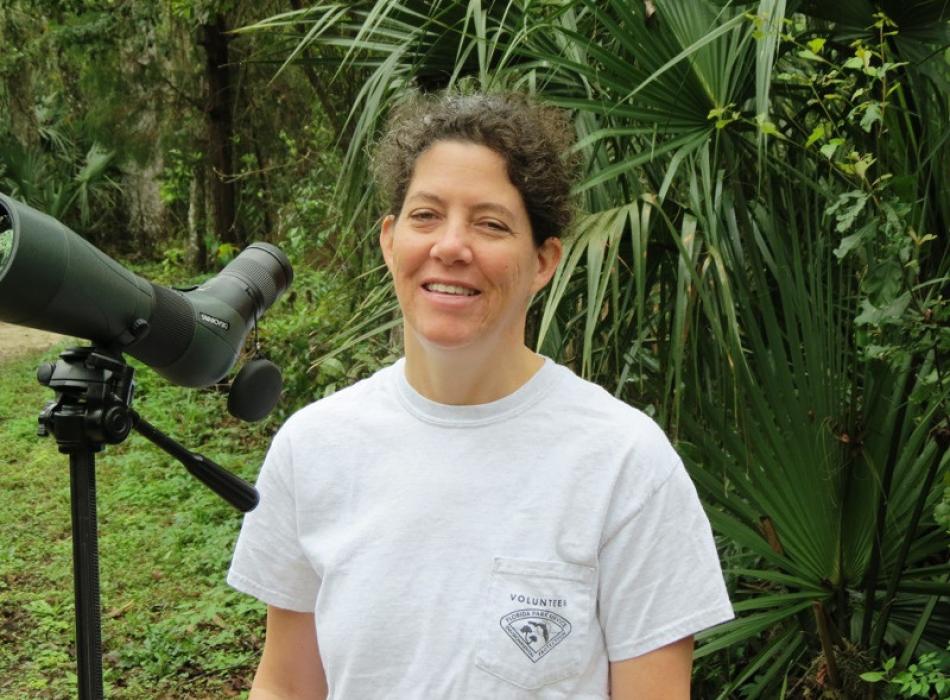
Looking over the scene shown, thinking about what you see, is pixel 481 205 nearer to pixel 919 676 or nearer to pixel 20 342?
pixel 919 676

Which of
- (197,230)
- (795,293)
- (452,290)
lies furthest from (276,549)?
(197,230)

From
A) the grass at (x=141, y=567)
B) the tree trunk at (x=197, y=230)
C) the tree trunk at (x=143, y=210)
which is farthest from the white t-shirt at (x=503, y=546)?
the tree trunk at (x=143, y=210)

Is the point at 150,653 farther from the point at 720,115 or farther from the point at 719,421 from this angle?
the point at 720,115

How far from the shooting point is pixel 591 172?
10.8ft

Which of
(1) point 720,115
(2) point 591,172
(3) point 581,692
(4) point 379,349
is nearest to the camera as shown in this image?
(3) point 581,692

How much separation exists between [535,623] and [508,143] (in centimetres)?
61

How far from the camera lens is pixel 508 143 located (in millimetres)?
1629

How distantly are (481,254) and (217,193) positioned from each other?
30.5ft

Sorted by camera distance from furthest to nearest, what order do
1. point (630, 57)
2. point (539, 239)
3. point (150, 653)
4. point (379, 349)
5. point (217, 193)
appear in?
point (217, 193)
point (379, 349)
point (150, 653)
point (630, 57)
point (539, 239)

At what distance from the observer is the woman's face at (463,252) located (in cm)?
158

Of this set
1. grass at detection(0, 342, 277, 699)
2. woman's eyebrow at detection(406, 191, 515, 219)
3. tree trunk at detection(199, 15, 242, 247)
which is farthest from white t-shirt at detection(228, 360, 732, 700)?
tree trunk at detection(199, 15, 242, 247)

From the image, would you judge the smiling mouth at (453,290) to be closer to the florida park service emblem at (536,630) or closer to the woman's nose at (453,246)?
the woman's nose at (453,246)

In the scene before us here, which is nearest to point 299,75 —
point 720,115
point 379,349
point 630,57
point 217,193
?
point 217,193

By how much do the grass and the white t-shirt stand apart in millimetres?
3271
